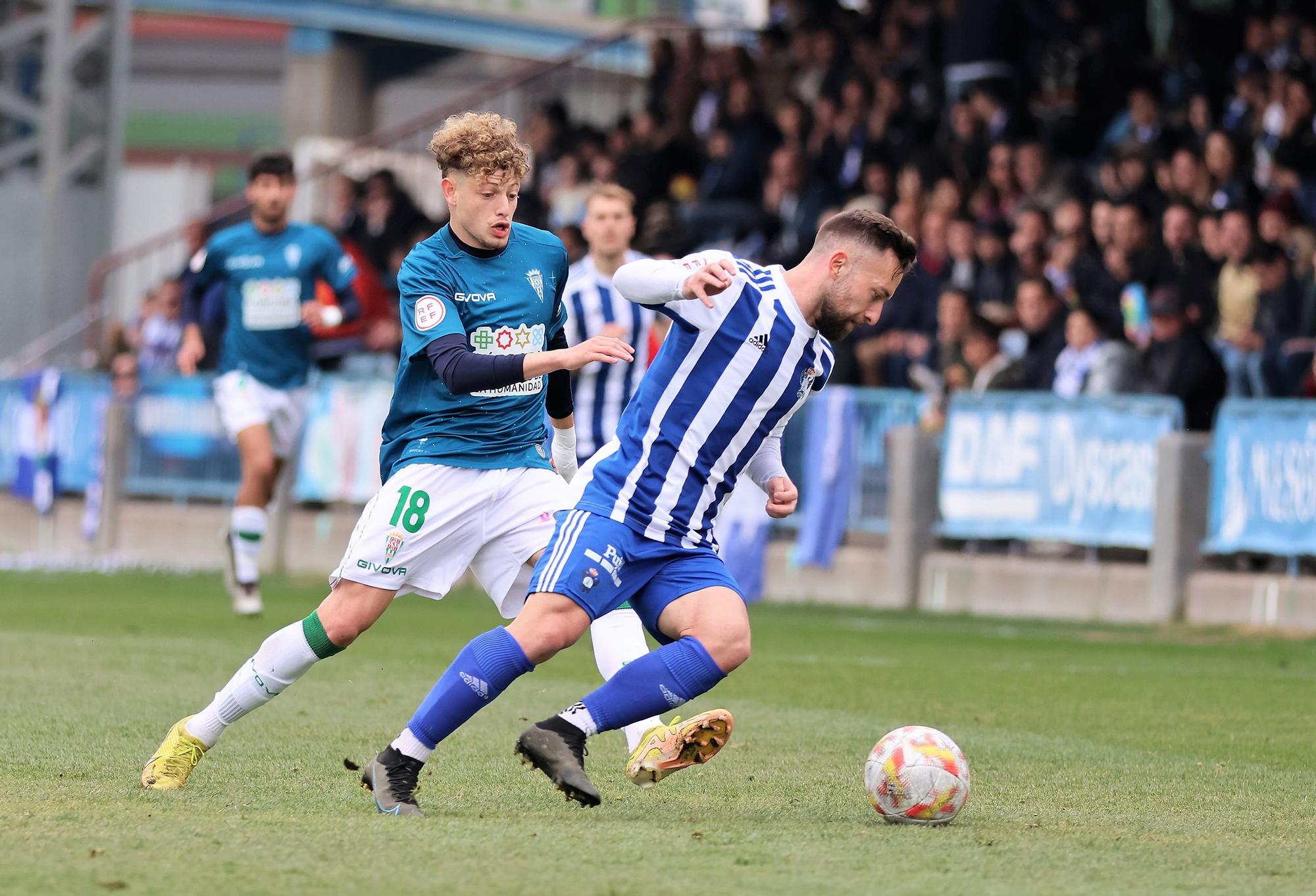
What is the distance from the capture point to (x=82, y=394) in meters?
19.6

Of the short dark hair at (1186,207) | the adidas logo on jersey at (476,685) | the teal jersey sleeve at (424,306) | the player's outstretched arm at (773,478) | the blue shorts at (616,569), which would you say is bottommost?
the adidas logo on jersey at (476,685)

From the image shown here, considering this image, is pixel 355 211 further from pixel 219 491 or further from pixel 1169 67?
pixel 1169 67

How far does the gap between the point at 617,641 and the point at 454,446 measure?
2.81ft

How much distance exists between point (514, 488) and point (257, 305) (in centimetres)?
613

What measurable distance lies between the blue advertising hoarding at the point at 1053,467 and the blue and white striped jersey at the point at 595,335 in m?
4.70

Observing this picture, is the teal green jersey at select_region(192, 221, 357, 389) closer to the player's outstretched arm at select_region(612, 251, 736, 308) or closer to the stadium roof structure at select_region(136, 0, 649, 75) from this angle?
the player's outstretched arm at select_region(612, 251, 736, 308)

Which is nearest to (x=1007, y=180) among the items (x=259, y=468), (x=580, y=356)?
(x=259, y=468)

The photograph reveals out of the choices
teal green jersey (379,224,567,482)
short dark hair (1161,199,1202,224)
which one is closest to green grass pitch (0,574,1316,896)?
teal green jersey (379,224,567,482)

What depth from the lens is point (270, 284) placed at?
12.2 metres

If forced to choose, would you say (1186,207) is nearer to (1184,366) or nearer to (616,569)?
(1184,366)

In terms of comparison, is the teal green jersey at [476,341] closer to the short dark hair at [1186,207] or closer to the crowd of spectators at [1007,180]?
the crowd of spectators at [1007,180]

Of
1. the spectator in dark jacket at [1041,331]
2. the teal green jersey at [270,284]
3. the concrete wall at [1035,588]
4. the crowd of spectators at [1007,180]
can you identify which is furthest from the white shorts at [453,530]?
the spectator in dark jacket at [1041,331]

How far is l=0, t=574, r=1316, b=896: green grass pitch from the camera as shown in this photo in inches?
185

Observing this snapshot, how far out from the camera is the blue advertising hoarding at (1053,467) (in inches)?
533
